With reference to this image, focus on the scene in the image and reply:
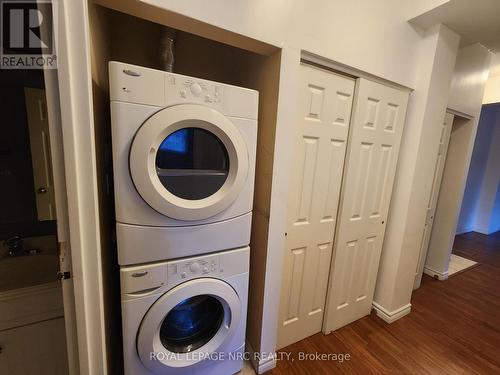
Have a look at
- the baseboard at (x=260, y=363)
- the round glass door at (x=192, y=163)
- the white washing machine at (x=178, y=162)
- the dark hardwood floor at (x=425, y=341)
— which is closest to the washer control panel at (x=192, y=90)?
the white washing machine at (x=178, y=162)

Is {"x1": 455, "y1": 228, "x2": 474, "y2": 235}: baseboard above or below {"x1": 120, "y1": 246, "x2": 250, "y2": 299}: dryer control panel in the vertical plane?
below

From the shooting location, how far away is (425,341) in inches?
65.4

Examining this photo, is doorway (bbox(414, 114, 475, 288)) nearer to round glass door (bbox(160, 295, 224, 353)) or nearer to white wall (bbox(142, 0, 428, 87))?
white wall (bbox(142, 0, 428, 87))

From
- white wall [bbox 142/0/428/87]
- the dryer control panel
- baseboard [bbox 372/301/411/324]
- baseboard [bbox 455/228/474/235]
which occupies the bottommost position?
baseboard [bbox 372/301/411/324]

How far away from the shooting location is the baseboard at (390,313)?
182cm

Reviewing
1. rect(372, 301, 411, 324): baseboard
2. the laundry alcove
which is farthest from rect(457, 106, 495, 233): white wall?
the laundry alcove

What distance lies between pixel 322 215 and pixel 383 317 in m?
1.16

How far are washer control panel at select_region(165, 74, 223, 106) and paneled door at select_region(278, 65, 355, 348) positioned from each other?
513mm

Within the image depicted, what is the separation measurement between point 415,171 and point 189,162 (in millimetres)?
1628

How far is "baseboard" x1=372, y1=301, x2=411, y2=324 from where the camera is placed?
1.82 metres

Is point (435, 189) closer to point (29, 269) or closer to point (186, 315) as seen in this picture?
point (186, 315)

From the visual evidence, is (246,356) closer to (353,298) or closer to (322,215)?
(353,298)

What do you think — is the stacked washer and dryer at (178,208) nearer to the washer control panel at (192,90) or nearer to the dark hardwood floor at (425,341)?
the washer control panel at (192,90)

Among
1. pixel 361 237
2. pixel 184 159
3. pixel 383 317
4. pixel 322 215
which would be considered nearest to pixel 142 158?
pixel 184 159
